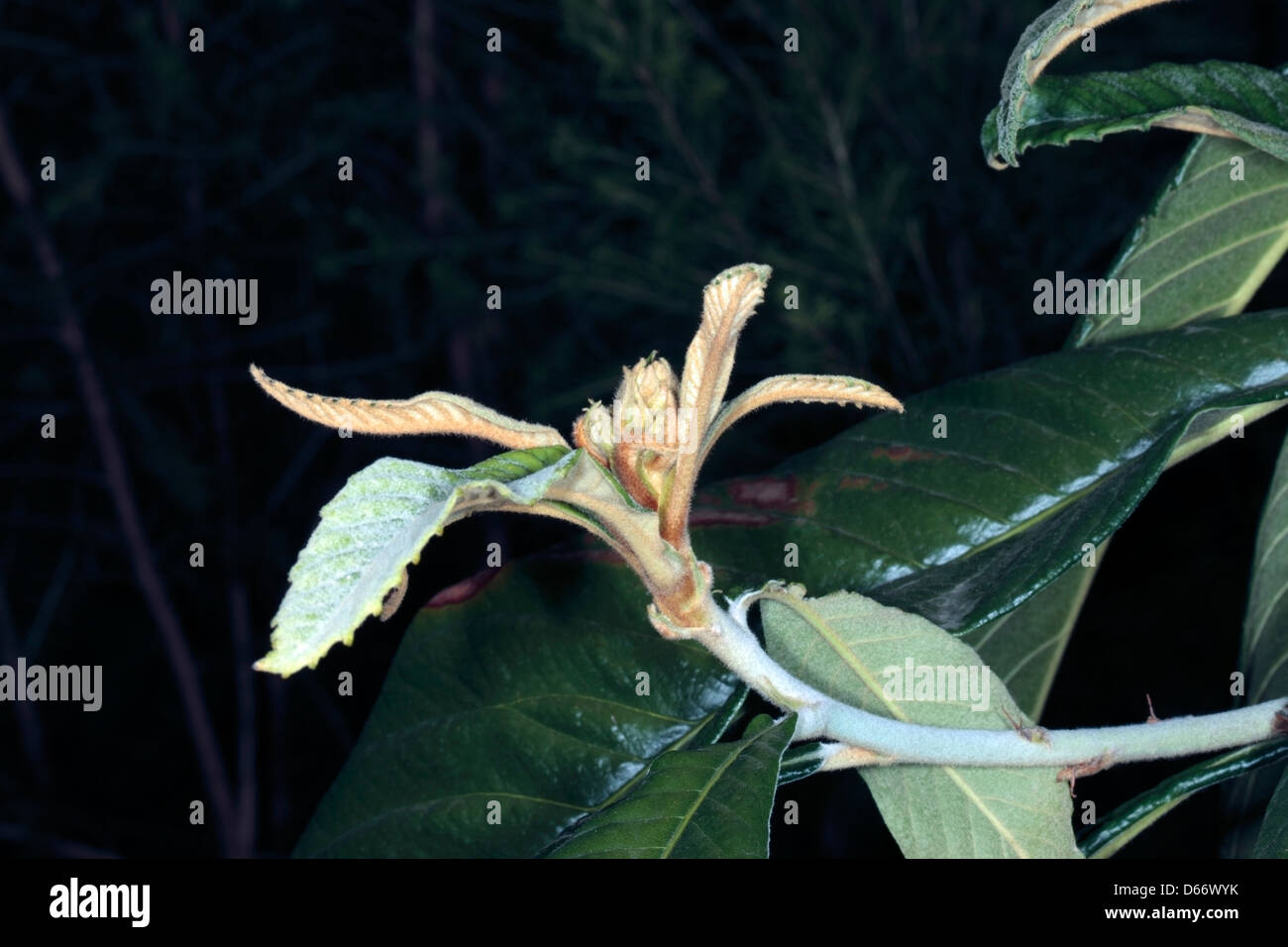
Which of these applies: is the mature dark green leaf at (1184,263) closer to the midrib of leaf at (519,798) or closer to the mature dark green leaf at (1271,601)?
the mature dark green leaf at (1271,601)

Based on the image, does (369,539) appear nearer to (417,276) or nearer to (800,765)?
(800,765)

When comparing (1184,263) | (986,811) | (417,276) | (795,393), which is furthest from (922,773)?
(417,276)

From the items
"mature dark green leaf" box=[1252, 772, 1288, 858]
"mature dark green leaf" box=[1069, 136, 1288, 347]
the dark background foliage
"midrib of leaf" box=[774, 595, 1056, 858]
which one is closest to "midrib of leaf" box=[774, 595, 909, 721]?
"midrib of leaf" box=[774, 595, 1056, 858]

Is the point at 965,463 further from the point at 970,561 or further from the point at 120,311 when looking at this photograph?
the point at 120,311

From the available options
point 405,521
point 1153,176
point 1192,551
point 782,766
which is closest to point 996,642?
point 782,766

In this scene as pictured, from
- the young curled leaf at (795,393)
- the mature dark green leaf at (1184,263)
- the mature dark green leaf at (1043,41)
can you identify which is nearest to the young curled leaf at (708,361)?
the young curled leaf at (795,393)
